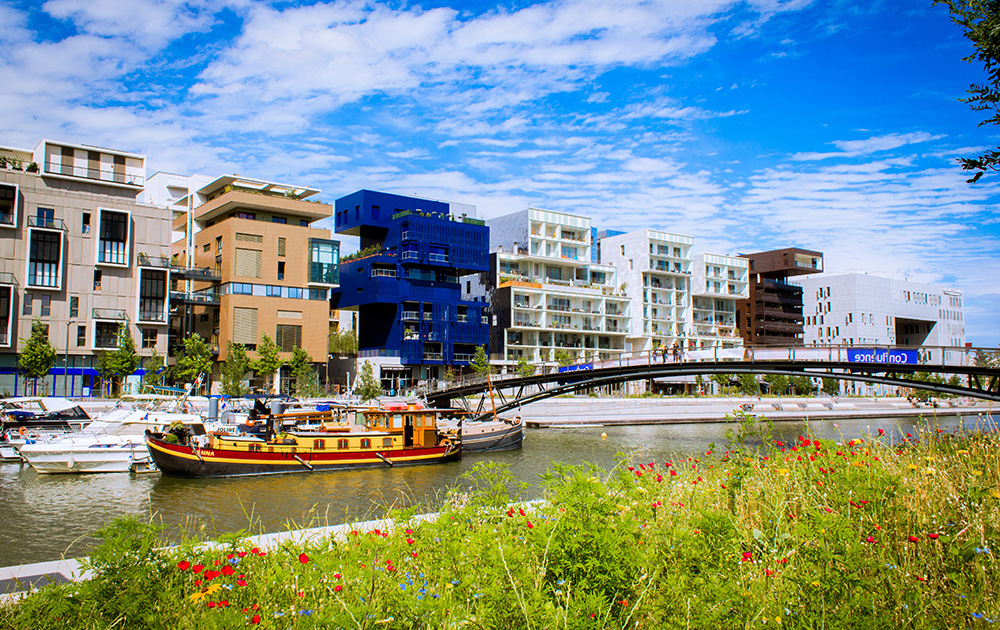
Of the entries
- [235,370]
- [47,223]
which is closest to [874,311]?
[235,370]

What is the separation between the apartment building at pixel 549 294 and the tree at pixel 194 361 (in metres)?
31.4

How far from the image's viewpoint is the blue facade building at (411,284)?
2766 inches

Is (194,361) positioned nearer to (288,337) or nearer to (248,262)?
(288,337)

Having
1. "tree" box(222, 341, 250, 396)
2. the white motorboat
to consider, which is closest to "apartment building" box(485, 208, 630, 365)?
"tree" box(222, 341, 250, 396)

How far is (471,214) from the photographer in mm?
89000

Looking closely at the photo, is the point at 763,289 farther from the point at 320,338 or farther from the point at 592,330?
the point at 320,338

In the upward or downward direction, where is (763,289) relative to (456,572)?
upward

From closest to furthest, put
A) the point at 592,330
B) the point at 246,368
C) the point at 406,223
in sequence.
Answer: the point at 246,368, the point at 406,223, the point at 592,330

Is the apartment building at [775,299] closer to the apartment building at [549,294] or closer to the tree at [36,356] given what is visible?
the apartment building at [549,294]

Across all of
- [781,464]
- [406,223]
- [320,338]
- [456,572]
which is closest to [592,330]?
[406,223]

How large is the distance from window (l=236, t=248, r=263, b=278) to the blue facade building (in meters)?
10.6

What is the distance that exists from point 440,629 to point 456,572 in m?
1.26

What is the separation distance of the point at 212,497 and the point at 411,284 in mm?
48506

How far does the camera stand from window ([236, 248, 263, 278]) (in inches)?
2638
